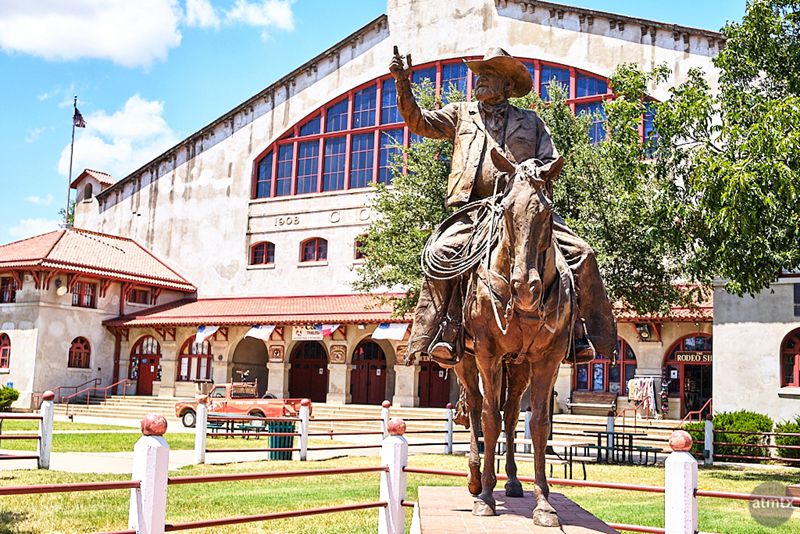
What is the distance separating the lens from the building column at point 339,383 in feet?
118

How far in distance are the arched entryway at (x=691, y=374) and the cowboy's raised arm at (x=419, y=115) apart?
80.2 ft

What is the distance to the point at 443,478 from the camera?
16.0 meters

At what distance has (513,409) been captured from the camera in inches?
296

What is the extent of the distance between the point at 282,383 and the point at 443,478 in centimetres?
2270

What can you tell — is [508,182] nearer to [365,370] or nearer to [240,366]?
[365,370]

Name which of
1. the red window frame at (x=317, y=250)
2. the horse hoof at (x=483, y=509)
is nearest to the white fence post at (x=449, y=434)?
the horse hoof at (x=483, y=509)

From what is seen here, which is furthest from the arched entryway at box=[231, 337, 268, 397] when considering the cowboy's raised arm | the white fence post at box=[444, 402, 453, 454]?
the cowboy's raised arm

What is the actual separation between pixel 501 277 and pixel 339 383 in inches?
1194

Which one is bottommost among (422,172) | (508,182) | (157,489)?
(157,489)

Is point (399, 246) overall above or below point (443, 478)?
above

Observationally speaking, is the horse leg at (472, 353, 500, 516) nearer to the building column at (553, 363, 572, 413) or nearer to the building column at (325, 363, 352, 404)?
the building column at (553, 363, 572, 413)

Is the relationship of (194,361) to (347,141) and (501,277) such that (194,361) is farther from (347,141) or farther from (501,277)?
(501,277)

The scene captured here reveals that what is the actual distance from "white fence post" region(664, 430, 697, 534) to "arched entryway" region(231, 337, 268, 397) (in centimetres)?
3387

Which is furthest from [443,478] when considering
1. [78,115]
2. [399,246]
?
[78,115]
